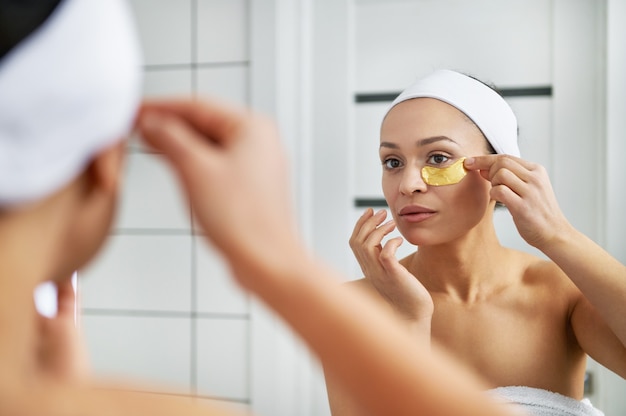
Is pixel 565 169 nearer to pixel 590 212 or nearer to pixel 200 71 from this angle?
pixel 590 212

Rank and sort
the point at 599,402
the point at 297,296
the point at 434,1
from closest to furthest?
the point at 297,296, the point at 599,402, the point at 434,1

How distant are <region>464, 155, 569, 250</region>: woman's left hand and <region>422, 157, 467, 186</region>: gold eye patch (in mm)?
54

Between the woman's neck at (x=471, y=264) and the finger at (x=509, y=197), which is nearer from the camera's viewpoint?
the finger at (x=509, y=197)

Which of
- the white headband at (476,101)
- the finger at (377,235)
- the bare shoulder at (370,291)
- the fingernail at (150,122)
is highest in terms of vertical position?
the white headband at (476,101)

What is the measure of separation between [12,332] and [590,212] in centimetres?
160

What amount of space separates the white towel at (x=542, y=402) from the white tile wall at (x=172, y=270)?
37.9 inches

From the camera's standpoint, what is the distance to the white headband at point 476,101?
1.09 m

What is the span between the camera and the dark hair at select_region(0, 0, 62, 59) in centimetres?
31

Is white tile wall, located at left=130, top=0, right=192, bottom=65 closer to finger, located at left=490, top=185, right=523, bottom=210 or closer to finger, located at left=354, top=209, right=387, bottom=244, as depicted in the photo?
finger, located at left=354, top=209, right=387, bottom=244

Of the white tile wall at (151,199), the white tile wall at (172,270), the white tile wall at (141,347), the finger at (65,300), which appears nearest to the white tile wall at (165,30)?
the white tile wall at (172,270)

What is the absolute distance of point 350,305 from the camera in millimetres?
309

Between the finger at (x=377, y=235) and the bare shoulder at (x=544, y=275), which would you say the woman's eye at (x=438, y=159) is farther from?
the bare shoulder at (x=544, y=275)

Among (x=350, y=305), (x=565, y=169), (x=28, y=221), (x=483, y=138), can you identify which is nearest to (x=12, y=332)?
(x=28, y=221)

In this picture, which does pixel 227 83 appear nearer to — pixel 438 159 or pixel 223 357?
pixel 223 357
